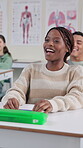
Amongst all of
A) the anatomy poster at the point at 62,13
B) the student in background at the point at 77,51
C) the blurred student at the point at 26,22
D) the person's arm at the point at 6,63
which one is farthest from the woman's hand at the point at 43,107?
the blurred student at the point at 26,22

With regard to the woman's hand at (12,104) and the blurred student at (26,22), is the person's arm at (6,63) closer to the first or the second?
the blurred student at (26,22)

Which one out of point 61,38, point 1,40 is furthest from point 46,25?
point 61,38

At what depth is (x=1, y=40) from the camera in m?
4.15

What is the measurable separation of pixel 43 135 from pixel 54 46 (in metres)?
0.67

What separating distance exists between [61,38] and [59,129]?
0.70 metres

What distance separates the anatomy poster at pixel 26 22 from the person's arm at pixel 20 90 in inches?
130

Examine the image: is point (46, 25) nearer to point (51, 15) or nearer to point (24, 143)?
point (51, 15)

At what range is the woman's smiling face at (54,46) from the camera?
1.62 meters

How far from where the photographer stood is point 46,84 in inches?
65.3

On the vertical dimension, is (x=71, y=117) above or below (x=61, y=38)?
below

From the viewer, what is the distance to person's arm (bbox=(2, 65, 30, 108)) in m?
1.58

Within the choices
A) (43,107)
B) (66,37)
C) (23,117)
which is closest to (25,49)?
(66,37)

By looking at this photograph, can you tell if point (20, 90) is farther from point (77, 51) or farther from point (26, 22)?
point (26, 22)

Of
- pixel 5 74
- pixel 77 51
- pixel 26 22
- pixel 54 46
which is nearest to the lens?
pixel 54 46
